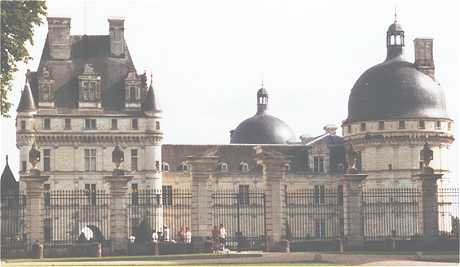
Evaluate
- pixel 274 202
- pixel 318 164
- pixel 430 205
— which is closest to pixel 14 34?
pixel 274 202

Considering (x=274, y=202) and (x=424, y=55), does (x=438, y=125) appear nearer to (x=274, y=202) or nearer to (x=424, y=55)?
(x=424, y=55)

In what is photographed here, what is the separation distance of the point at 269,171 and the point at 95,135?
41.3 m

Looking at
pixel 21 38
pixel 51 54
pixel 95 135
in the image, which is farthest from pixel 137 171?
pixel 21 38

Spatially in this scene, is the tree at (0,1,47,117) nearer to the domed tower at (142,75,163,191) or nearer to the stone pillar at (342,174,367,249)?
the stone pillar at (342,174,367,249)

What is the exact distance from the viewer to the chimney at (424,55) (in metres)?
92.2

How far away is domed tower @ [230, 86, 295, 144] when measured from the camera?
10388 centimetres

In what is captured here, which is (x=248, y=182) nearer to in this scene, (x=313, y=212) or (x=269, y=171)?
(x=313, y=212)

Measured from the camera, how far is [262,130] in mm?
104375

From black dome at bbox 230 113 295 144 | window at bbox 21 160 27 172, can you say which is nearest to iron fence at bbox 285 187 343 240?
black dome at bbox 230 113 295 144

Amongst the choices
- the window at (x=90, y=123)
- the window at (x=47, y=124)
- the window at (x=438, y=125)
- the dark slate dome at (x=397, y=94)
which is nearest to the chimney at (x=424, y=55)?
the dark slate dome at (x=397, y=94)

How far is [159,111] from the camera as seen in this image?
8731cm

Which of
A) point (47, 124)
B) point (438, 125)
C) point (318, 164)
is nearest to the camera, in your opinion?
point (47, 124)

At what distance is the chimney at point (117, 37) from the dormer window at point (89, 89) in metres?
2.40

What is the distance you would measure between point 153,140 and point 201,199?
4224cm
